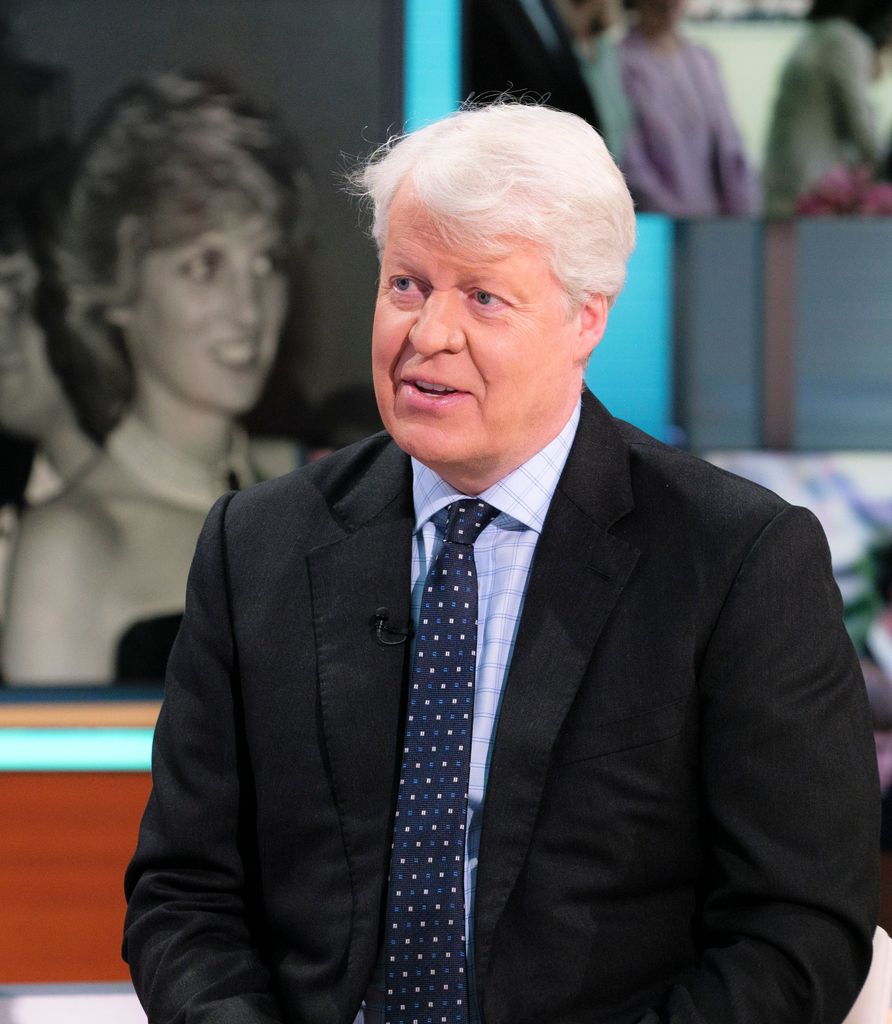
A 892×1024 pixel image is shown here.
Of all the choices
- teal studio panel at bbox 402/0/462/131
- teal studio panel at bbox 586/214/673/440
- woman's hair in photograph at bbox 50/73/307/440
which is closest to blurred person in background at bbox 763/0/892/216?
teal studio panel at bbox 586/214/673/440

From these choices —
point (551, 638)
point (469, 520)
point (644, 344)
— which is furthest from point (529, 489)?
point (644, 344)

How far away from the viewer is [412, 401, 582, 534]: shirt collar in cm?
163

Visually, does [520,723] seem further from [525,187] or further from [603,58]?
[603,58]

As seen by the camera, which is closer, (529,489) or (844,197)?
(529,489)

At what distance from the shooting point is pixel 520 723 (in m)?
1.53

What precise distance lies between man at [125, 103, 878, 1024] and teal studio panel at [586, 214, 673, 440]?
1.43 m

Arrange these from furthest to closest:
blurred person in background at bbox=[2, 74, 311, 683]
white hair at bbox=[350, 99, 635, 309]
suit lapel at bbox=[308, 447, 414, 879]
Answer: blurred person in background at bbox=[2, 74, 311, 683]
suit lapel at bbox=[308, 447, 414, 879]
white hair at bbox=[350, 99, 635, 309]

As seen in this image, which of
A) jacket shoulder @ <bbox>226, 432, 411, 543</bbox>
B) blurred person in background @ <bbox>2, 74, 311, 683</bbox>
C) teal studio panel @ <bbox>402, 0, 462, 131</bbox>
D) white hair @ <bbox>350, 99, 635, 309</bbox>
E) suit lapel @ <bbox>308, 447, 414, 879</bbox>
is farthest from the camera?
blurred person in background @ <bbox>2, 74, 311, 683</bbox>

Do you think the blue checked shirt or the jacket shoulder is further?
the jacket shoulder

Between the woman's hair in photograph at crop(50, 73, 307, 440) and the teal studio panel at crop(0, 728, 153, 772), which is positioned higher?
the woman's hair in photograph at crop(50, 73, 307, 440)

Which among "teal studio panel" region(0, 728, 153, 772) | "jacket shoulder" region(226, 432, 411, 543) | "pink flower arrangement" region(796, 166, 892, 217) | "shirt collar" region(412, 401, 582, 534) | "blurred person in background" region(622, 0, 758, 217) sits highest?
"blurred person in background" region(622, 0, 758, 217)

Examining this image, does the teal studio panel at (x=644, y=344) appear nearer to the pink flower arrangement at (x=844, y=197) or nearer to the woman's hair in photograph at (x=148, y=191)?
the pink flower arrangement at (x=844, y=197)

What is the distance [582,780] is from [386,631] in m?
0.29

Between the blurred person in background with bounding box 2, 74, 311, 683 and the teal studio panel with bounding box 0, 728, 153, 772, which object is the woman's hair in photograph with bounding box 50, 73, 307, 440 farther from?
the teal studio panel with bounding box 0, 728, 153, 772
